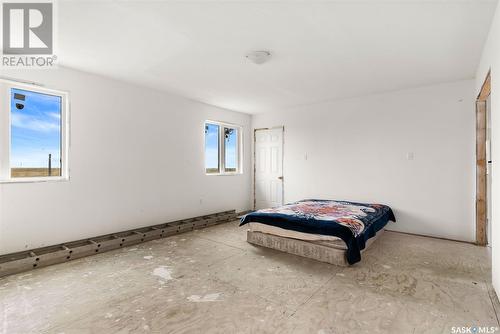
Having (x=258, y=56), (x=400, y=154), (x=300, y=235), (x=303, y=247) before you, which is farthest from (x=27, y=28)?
(x=400, y=154)

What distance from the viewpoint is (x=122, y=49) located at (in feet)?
9.67

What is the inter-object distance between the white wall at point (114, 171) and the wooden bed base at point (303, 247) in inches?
76.2

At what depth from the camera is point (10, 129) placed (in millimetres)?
3068

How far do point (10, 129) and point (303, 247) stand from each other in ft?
13.2

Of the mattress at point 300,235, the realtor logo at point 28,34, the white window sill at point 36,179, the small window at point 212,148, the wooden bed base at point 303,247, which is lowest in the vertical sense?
the wooden bed base at point 303,247

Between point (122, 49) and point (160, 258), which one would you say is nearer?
point (122, 49)

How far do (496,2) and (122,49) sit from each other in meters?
3.74

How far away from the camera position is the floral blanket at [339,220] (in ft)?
9.86

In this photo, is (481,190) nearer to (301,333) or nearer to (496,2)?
(496,2)

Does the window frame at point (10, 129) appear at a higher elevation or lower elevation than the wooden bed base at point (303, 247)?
higher

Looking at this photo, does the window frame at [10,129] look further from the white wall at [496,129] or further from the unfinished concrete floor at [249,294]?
the white wall at [496,129]

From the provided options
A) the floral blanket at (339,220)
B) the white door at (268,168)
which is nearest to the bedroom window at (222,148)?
the white door at (268,168)

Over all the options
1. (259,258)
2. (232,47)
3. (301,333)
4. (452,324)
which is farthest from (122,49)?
(452,324)

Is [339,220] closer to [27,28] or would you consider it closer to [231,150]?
[231,150]
